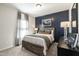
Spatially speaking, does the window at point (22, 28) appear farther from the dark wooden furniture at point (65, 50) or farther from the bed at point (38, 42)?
the dark wooden furniture at point (65, 50)

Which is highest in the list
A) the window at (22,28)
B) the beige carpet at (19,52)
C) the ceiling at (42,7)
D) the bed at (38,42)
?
the ceiling at (42,7)

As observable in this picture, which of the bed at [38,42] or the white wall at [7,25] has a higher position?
the white wall at [7,25]

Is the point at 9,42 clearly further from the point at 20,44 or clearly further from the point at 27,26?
→ the point at 27,26

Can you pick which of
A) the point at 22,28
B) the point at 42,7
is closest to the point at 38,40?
the point at 22,28

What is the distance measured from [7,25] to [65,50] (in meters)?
1.15

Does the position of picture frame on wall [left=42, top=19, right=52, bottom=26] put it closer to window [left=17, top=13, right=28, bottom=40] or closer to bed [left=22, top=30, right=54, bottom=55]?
bed [left=22, top=30, right=54, bottom=55]

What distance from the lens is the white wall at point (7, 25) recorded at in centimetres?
163

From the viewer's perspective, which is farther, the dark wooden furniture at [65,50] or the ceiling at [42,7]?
the ceiling at [42,7]

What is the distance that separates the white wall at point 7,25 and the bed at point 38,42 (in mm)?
262

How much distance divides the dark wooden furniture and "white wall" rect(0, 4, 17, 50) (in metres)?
0.89

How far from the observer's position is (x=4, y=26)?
1647 millimetres

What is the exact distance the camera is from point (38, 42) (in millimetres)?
1688

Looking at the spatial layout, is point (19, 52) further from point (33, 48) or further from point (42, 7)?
point (42, 7)

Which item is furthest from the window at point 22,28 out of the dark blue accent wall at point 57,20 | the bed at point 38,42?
the dark blue accent wall at point 57,20
